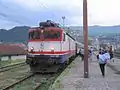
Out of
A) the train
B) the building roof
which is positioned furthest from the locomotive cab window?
the building roof

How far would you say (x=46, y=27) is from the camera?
2708 cm

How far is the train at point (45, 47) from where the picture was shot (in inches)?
1008

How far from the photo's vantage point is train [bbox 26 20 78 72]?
25594 mm

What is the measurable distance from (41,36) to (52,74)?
9.58 ft

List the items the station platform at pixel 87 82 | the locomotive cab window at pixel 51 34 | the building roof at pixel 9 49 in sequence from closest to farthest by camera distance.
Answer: the station platform at pixel 87 82 → the locomotive cab window at pixel 51 34 → the building roof at pixel 9 49

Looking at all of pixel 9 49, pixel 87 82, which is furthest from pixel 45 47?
pixel 9 49

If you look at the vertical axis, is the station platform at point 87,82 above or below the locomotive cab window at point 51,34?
below

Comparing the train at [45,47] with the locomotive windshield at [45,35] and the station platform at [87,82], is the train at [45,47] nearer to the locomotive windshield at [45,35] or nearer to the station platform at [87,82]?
the locomotive windshield at [45,35]

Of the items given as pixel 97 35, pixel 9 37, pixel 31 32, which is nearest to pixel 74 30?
pixel 9 37

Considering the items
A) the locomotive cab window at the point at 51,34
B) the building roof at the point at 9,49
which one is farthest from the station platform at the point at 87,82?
the building roof at the point at 9,49

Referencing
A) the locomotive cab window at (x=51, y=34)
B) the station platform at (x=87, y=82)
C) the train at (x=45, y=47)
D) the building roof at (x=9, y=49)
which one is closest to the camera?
the station platform at (x=87, y=82)

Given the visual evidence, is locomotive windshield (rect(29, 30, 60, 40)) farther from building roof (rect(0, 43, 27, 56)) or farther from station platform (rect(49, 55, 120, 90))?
building roof (rect(0, 43, 27, 56))

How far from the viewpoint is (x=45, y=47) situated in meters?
26.0

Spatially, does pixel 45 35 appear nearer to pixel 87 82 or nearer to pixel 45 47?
pixel 45 47
